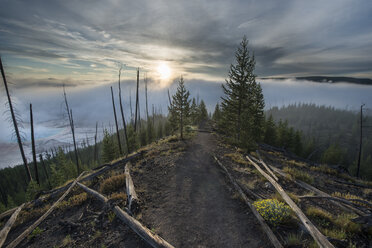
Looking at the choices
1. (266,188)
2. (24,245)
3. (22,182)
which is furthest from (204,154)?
(22,182)

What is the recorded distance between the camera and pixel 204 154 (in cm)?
1511

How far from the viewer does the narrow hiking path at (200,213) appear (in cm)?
526

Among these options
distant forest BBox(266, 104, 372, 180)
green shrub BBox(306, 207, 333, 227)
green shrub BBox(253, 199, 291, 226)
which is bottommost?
distant forest BBox(266, 104, 372, 180)

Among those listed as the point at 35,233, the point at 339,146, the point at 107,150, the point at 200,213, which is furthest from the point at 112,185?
the point at 339,146

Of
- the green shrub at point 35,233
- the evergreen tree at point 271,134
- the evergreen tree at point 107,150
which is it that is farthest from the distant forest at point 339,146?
the evergreen tree at point 107,150

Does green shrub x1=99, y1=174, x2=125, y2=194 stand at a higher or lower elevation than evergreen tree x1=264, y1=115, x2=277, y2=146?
higher

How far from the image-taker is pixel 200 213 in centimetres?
666

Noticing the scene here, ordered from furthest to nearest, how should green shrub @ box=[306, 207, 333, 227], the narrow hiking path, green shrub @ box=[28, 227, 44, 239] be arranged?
green shrub @ box=[28, 227, 44, 239]
green shrub @ box=[306, 207, 333, 227]
the narrow hiking path

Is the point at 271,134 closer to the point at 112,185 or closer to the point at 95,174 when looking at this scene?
the point at 112,185

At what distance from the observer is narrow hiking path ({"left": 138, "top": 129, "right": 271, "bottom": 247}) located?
5.26 metres

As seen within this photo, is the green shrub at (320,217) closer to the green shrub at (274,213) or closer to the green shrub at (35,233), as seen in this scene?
the green shrub at (274,213)

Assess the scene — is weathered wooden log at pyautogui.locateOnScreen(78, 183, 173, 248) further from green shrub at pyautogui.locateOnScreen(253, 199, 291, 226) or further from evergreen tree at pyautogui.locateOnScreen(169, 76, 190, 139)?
evergreen tree at pyautogui.locateOnScreen(169, 76, 190, 139)

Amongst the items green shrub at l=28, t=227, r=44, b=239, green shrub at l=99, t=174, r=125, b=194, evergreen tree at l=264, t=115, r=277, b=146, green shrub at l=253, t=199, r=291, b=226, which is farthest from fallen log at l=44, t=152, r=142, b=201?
evergreen tree at l=264, t=115, r=277, b=146

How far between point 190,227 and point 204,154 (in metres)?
9.45
